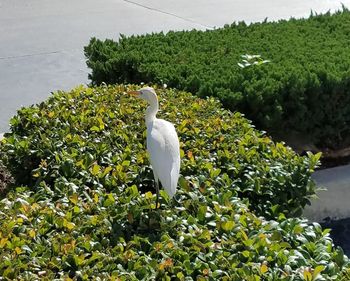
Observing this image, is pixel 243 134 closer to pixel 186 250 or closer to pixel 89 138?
pixel 89 138

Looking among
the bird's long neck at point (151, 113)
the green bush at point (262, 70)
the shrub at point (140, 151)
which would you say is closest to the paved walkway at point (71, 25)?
the green bush at point (262, 70)

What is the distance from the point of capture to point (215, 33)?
22.3 feet

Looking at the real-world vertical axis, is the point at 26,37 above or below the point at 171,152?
below

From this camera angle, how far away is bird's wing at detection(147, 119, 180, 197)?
11.8 ft

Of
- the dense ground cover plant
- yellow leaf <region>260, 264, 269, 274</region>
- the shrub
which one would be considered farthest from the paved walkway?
yellow leaf <region>260, 264, 269, 274</region>

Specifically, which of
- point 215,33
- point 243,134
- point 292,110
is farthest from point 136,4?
point 243,134

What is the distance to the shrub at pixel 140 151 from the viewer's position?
168 inches

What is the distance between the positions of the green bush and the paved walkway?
58.4 inches

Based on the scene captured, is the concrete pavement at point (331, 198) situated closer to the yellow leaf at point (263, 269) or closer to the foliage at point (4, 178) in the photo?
the foliage at point (4, 178)

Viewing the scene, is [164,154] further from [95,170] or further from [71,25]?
[71,25]

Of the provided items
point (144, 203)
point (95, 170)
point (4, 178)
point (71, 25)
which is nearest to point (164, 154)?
point (144, 203)

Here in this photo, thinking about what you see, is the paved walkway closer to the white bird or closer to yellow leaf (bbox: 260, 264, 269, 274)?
the white bird

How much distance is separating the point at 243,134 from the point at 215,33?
2.21 metres

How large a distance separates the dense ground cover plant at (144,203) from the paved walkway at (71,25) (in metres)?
2.28
